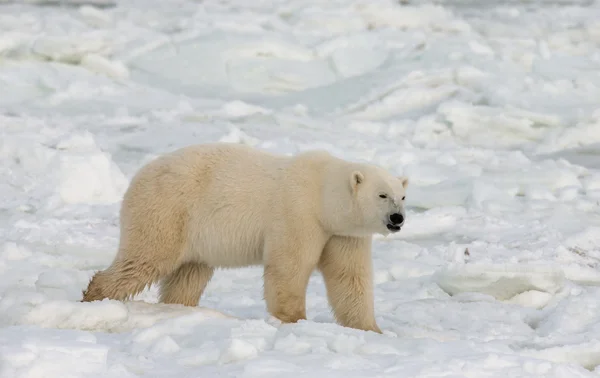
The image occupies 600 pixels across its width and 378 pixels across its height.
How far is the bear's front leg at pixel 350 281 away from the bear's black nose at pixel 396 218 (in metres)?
0.30

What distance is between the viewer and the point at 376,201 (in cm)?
415

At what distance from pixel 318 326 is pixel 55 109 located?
7.27 meters

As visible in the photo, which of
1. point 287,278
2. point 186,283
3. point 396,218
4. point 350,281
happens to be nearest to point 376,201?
point 396,218

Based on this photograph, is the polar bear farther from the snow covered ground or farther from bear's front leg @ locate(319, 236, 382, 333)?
the snow covered ground

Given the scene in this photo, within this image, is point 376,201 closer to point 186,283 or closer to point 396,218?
point 396,218

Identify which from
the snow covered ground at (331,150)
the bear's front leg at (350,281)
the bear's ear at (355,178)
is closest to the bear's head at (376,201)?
the bear's ear at (355,178)

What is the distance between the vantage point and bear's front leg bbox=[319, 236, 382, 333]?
4.27 m

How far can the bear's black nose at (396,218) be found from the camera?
161 inches

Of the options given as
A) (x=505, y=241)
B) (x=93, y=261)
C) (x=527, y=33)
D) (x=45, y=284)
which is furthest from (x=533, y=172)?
(x=527, y=33)

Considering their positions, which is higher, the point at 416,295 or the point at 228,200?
the point at 228,200

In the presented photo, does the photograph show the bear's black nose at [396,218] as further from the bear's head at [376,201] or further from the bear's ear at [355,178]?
the bear's ear at [355,178]

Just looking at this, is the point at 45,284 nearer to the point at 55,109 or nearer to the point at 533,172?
the point at 533,172

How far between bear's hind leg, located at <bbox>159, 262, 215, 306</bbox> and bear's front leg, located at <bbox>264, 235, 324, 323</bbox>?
564 millimetres

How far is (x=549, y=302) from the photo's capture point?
5.03 meters
